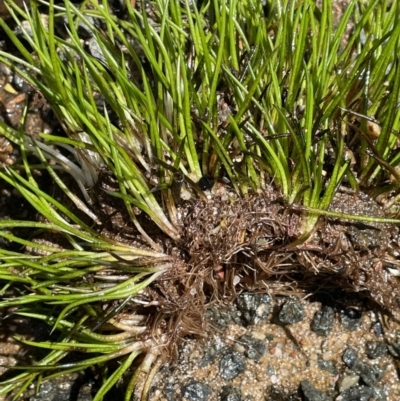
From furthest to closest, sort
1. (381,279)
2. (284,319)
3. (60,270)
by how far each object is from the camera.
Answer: (284,319), (381,279), (60,270)

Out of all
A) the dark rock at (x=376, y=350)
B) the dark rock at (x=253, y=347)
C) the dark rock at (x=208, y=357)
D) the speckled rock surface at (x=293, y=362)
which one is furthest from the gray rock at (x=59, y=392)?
the dark rock at (x=376, y=350)

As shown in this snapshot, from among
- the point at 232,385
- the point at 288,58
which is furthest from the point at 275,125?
the point at 232,385

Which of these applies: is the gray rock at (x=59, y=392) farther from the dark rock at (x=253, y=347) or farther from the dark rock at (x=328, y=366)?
the dark rock at (x=328, y=366)

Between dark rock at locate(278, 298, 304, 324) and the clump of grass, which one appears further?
dark rock at locate(278, 298, 304, 324)

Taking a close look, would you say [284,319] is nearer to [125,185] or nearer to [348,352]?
[348,352]

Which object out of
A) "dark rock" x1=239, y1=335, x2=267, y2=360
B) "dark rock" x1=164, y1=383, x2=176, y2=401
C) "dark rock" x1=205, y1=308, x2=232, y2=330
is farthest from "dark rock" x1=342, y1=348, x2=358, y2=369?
"dark rock" x1=164, y1=383, x2=176, y2=401

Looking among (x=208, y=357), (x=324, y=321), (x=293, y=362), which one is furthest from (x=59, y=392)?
(x=324, y=321)

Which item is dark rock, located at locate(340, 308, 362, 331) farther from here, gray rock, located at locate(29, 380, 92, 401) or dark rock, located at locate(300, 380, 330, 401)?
gray rock, located at locate(29, 380, 92, 401)
